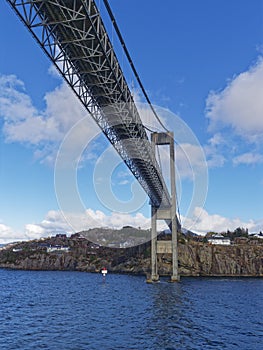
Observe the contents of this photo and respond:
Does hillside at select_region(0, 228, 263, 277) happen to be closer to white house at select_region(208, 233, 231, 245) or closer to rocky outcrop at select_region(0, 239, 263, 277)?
rocky outcrop at select_region(0, 239, 263, 277)

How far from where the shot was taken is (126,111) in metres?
25.4

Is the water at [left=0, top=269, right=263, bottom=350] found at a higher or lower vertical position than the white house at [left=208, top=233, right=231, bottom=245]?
lower

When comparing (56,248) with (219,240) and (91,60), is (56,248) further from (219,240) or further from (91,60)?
(91,60)

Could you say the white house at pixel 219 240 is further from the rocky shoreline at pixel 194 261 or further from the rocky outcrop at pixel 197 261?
the rocky outcrop at pixel 197 261

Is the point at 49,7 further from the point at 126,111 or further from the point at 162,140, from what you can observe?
the point at 162,140

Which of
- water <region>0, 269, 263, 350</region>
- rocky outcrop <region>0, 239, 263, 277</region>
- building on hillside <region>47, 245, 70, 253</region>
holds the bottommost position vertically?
water <region>0, 269, 263, 350</region>

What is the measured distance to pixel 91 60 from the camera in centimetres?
1883

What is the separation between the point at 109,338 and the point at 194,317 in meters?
9.43

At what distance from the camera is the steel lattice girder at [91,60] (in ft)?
49.0

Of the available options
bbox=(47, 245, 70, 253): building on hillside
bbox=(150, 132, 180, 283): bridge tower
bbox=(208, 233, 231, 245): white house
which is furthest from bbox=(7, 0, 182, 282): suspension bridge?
bbox=(47, 245, 70, 253): building on hillside

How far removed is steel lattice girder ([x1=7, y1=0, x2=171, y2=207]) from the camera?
14938 millimetres

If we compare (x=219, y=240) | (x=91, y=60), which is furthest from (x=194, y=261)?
(x=91, y=60)

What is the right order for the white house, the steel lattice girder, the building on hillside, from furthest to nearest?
the building on hillside
the white house
the steel lattice girder

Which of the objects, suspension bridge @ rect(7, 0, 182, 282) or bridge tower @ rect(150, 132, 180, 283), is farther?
bridge tower @ rect(150, 132, 180, 283)
